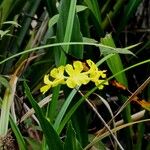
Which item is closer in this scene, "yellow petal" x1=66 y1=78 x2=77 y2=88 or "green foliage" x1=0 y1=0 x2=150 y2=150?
"yellow petal" x1=66 y1=78 x2=77 y2=88

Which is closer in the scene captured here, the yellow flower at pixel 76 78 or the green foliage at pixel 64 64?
the yellow flower at pixel 76 78

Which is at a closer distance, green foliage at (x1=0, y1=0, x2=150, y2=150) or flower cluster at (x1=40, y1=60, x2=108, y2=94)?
flower cluster at (x1=40, y1=60, x2=108, y2=94)

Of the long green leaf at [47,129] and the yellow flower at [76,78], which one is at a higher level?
the yellow flower at [76,78]

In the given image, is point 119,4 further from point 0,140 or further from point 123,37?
point 0,140

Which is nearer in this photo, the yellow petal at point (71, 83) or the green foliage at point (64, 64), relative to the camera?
the yellow petal at point (71, 83)

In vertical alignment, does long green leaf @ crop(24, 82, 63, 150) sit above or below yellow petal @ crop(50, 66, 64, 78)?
below

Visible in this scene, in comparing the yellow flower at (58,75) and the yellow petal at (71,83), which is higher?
the yellow flower at (58,75)

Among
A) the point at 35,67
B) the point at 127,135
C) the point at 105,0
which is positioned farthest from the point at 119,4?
the point at 127,135

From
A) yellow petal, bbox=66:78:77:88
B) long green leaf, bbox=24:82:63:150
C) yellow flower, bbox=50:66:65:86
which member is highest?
yellow flower, bbox=50:66:65:86

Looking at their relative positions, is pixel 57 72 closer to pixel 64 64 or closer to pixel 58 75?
pixel 58 75

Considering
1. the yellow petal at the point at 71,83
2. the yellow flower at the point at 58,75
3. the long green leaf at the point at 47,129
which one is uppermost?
the yellow flower at the point at 58,75

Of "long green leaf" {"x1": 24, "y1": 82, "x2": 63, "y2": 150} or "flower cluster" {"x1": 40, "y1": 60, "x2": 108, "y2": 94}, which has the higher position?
"flower cluster" {"x1": 40, "y1": 60, "x2": 108, "y2": 94}

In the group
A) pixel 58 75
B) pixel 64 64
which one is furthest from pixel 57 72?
pixel 64 64
